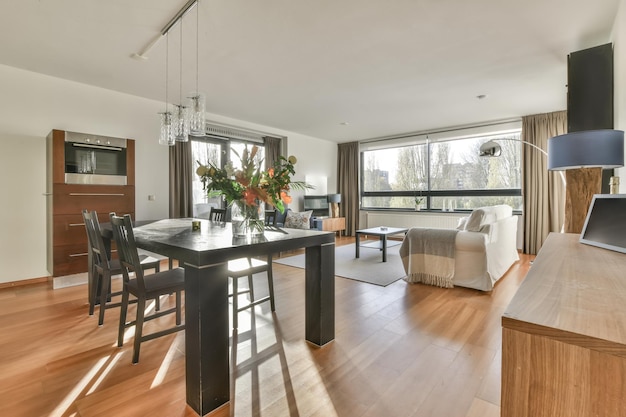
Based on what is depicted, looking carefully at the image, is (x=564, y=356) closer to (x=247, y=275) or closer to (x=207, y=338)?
(x=207, y=338)

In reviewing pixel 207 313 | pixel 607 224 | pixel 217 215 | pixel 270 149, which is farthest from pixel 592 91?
pixel 270 149

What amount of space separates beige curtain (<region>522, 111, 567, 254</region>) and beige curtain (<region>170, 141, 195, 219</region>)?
5.97 metres

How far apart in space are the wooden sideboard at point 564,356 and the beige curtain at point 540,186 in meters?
5.71

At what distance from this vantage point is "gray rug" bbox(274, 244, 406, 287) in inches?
148

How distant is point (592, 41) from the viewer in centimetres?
287

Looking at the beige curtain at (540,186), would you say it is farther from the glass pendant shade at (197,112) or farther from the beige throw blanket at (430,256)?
the glass pendant shade at (197,112)

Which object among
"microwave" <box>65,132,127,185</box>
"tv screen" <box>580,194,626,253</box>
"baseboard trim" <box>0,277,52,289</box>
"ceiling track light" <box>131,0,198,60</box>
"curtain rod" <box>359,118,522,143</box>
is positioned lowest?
"baseboard trim" <box>0,277,52,289</box>

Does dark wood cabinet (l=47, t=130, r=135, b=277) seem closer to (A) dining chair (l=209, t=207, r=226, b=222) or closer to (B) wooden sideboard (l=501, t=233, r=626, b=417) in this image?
(A) dining chair (l=209, t=207, r=226, b=222)

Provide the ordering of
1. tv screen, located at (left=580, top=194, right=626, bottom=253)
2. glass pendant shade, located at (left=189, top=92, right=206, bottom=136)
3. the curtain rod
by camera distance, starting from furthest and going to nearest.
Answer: the curtain rod, glass pendant shade, located at (left=189, top=92, right=206, bottom=136), tv screen, located at (left=580, top=194, right=626, bottom=253)

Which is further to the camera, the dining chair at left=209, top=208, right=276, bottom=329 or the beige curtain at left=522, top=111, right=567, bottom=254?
the beige curtain at left=522, top=111, right=567, bottom=254

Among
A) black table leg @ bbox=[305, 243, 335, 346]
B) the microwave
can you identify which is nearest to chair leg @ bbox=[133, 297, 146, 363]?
black table leg @ bbox=[305, 243, 335, 346]

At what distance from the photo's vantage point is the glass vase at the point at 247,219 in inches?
74.3

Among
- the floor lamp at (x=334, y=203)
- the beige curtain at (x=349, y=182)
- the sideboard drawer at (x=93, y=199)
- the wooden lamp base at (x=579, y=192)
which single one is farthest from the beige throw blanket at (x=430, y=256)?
the beige curtain at (x=349, y=182)

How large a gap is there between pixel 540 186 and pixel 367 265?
3.60 metres
